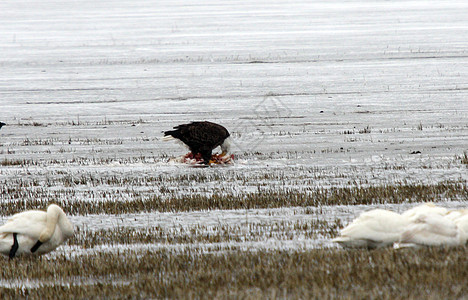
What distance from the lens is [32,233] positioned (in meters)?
7.50

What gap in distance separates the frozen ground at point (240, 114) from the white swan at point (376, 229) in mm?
957

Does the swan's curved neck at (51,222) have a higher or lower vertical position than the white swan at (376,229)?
higher

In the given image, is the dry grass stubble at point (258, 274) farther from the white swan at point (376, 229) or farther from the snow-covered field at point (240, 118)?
the snow-covered field at point (240, 118)

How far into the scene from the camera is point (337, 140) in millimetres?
17516

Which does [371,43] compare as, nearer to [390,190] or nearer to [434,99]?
[434,99]

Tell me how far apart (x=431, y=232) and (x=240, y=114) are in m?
16.2

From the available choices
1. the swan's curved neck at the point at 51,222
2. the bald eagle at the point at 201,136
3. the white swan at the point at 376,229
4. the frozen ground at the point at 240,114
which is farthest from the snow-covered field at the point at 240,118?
the white swan at the point at 376,229

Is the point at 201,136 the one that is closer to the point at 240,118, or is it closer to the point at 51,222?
the point at 51,222

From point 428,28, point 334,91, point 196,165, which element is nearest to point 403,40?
point 428,28

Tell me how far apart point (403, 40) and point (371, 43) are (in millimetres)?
2218

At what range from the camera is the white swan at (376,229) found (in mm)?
7047

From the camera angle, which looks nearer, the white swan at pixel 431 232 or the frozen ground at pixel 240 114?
the white swan at pixel 431 232

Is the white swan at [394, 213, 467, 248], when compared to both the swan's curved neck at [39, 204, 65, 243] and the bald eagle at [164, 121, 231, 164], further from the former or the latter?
the bald eagle at [164, 121, 231, 164]

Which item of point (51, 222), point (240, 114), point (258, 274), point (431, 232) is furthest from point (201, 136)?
point (240, 114)
